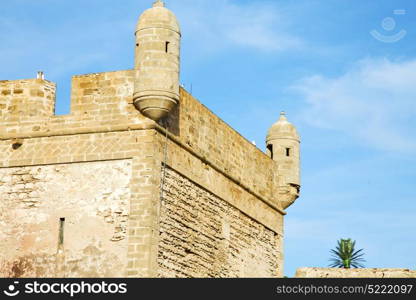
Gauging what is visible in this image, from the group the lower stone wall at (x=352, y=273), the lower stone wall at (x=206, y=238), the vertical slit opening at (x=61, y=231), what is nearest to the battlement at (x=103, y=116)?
the lower stone wall at (x=206, y=238)

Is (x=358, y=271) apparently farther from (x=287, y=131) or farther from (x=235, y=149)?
(x=287, y=131)

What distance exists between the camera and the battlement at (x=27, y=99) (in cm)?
2377

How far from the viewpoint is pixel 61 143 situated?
917 inches

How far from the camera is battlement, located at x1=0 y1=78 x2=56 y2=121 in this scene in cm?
2377

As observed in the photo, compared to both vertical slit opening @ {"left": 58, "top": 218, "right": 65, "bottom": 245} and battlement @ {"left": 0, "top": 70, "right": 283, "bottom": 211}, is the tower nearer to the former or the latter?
battlement @ {"left": 0, "top": 70, "right": 283, "bottom": 211}

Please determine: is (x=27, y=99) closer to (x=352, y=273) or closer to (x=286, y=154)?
(x=352, y=273)

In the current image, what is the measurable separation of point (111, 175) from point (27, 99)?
285cm

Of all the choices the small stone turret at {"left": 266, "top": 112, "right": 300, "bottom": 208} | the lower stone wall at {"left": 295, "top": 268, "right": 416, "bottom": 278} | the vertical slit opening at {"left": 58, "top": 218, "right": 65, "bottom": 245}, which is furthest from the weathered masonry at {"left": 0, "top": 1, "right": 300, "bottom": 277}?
the small stone turret at {"left": 266, "top": 112, "right": 300, "bottom": 208}

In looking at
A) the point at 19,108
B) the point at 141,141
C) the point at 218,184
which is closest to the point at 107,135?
the point at 141,141

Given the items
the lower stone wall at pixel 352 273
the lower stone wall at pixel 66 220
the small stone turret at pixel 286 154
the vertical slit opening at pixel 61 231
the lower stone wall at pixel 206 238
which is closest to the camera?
the lower stone wall at pixel 352 273

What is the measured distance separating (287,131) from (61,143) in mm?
8924

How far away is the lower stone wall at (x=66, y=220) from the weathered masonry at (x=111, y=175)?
21 millimetres

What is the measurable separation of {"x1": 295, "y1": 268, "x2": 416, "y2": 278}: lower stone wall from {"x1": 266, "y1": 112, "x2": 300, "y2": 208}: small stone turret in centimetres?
930

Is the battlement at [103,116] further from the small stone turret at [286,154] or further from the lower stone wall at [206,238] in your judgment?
the small stone turret at [286,154]
